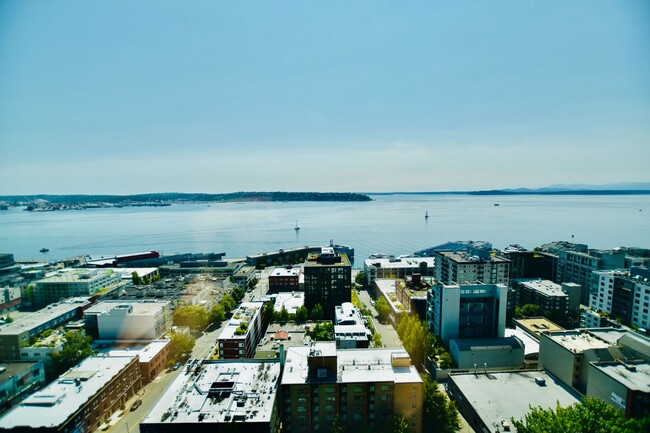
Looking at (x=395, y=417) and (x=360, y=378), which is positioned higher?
(x=360, y=378)

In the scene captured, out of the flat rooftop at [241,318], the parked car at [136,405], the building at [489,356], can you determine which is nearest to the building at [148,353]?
the parked car at [136,405]

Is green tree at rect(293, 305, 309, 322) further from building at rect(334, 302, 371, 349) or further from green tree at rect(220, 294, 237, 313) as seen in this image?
green tree at rect(220, 294, 237, 313)

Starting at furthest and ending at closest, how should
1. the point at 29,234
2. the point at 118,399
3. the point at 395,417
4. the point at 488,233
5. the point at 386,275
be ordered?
1. the point at 29,234
2. the point at 488,233
3. the point at 386,275
4. the point at 118,399
5. the point at 395,417

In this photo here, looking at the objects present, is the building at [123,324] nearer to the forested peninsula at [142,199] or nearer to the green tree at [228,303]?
the green tree at [228,303]

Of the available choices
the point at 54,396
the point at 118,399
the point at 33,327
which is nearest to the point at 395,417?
the point at 118,399

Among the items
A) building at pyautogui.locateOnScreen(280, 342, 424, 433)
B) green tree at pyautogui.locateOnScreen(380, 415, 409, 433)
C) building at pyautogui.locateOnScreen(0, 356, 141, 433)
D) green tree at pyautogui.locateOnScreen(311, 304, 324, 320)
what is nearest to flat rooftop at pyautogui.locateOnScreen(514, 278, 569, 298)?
Answer: green tree at pyautogui.locateOnScreen(311, 304, 324, 320)

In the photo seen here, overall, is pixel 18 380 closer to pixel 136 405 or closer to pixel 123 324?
pixel 136 405

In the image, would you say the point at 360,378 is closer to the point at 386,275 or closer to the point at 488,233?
the point at 386,275
